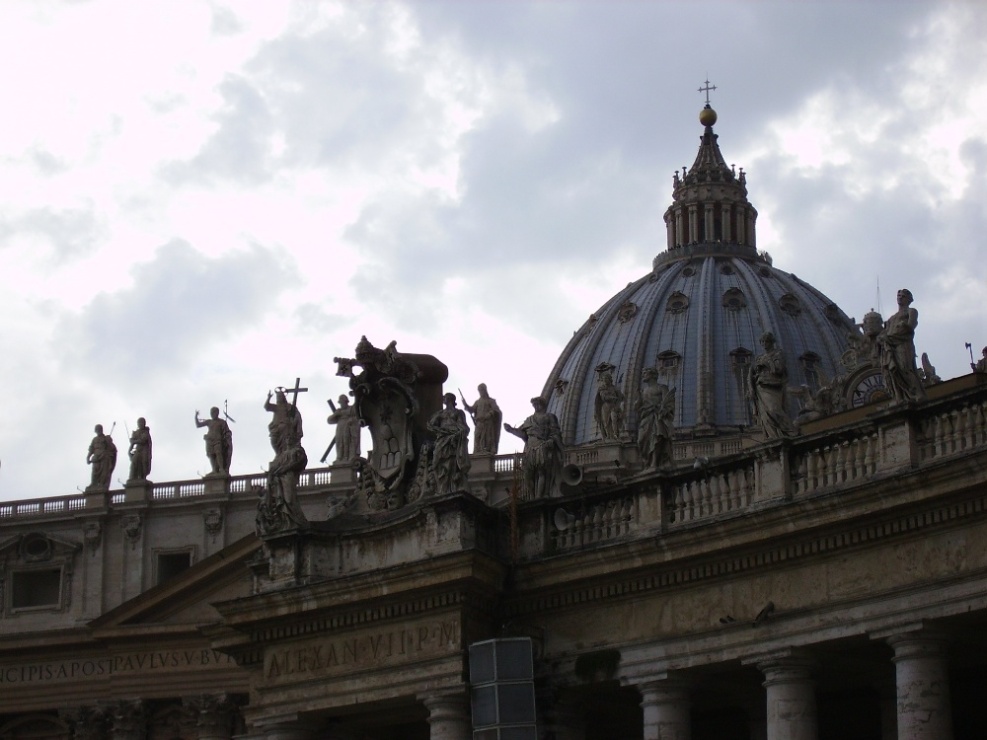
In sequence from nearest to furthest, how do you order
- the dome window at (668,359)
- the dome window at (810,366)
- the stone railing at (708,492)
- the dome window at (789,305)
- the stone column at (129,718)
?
the stone railing at (708,492), the stone column at (129,718), the dome window at (810,366), the dome window at (668,359), the dome window at (789,305)

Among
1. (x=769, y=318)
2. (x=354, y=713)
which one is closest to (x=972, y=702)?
(x=354, y=713)

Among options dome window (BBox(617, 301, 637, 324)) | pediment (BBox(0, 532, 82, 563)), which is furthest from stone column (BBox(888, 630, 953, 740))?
dome window (BBox(617, 301, 637, 324))

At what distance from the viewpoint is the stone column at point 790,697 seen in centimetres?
2988

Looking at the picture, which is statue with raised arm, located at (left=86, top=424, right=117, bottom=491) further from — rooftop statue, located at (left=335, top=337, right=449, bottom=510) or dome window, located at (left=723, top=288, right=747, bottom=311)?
dome window, located at (left=723, top=288, right=747, bottom=311)

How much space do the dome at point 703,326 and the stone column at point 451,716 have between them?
4201 inches

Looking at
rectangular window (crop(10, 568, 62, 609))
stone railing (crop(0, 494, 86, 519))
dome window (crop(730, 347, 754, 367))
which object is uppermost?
dome window (crop(730, 347, 754, 367))

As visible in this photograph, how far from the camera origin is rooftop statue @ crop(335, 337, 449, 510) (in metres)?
35.9

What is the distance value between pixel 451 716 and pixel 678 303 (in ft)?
414

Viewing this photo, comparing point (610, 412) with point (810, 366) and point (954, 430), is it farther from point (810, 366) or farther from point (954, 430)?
point (954, 430)

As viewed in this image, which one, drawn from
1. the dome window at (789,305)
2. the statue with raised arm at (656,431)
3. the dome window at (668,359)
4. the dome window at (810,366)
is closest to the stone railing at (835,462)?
the statue with raised arm at (656,431)

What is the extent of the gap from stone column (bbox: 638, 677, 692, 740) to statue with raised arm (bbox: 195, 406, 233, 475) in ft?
175

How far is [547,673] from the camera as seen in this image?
3275cm

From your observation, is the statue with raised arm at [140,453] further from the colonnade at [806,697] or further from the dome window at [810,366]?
the dome window at [810,366]

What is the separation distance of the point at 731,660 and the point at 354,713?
6173 mm
